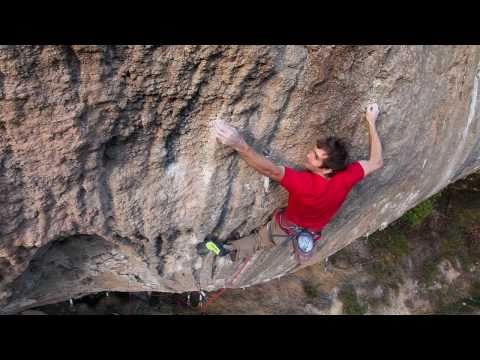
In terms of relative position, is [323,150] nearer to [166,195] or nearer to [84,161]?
[166,195]

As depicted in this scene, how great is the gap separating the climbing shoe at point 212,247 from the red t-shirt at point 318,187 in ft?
2.52

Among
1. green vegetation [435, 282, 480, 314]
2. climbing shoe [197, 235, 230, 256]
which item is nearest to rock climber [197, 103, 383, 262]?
climbing shoe [197, 235, 230, 256]

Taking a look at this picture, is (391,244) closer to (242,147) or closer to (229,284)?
(229,284)

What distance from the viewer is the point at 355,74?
2.13 meters

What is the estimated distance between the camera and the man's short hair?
2.18 m

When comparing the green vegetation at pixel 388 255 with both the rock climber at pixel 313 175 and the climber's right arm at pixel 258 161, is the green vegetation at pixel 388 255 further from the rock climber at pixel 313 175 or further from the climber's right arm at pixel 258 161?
the climber's right arm at pixel 258 161

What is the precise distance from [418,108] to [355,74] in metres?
0.66

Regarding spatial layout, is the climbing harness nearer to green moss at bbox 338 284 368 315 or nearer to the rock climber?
the rock climber

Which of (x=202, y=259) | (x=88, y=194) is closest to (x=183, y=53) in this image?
(x=88, y=194)

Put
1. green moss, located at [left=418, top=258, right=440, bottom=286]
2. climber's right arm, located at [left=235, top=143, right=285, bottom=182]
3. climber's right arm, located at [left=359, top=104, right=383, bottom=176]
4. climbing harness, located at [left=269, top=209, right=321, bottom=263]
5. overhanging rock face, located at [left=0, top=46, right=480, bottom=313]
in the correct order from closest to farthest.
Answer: overhanging rock face, located at [left=0, top=46, right=480, bottom=313]
climber's right arm, located at [left=235, top=143, right=285, bottom=182]
climber's right arm, located at [left=359, top=104, right=383, bottom=176]
climbing harness, located at [left=269, top=209, right=321, bottom=263]
green moss, located at [left=418, top=258, right=440, bottom=286]

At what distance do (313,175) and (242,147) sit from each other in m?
0.47

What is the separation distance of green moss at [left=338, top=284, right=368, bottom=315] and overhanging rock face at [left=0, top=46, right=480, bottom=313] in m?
2.82

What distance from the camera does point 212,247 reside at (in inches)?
115

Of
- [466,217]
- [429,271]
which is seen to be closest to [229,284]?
[429,271]
